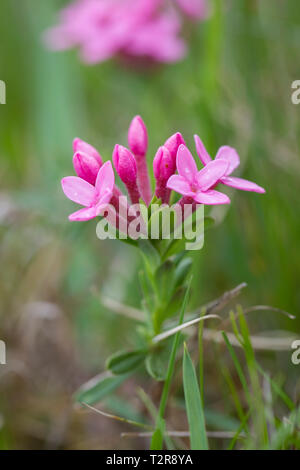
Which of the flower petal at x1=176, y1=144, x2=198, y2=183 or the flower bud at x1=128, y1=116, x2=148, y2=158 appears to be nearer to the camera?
the flower petal at x1=176, y1=144, x2=198, y2=183

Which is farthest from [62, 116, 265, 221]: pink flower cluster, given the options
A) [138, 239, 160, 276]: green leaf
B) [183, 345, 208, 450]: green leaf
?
[183, 345, 208, 450]: green leaf

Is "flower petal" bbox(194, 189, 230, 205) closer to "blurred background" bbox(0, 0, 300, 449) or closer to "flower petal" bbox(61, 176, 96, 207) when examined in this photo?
"flower petal" bbox(61, 176, 96, 207)

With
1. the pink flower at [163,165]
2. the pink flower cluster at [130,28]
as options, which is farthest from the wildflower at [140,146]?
the pink flower cluster at [130,28]

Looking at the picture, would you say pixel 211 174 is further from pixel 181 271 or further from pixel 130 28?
pixel 130 28

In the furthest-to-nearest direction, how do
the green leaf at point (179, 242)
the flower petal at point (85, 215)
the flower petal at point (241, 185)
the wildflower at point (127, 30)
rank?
the wildflower at point (127, 30) < the green leaf at point (179, 242) < the flower petal at point (241, 185) < the flower petal at point (85, 215)

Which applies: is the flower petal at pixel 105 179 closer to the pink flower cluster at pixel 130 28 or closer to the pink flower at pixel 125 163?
the pink flower at pixel 125 163

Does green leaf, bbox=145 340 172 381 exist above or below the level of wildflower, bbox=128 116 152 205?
below
